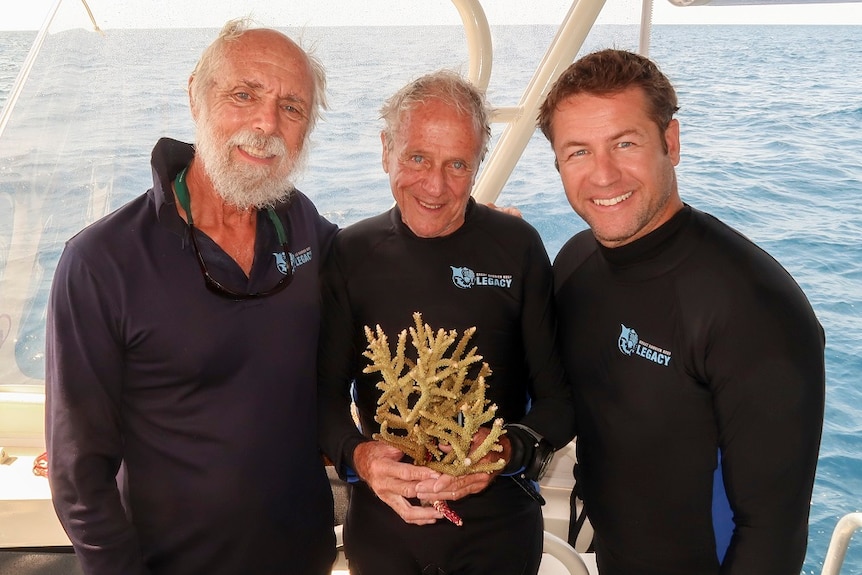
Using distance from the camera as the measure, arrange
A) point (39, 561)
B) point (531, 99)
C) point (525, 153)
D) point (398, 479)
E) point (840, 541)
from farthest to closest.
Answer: point (525, 153)
point (531, 99)
point (39, 561)
point (840, 541)
point (398, 479)

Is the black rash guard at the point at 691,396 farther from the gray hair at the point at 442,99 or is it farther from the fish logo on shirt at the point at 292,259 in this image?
the fish logo on shirt at the point at 292,259

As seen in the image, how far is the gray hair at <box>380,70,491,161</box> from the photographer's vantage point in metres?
1.66

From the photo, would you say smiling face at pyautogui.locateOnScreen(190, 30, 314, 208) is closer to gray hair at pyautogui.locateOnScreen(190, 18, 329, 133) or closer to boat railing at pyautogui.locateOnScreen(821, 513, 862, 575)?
gray hair at pyautogui.locateOnScreen(190, 18, 329, 133)

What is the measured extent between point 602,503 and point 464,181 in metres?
0.89

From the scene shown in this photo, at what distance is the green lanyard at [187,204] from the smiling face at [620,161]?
0.71 m

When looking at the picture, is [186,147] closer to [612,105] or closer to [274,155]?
[274,155]

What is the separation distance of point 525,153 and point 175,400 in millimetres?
9194

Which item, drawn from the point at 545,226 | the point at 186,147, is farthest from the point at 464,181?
the point at 545,226

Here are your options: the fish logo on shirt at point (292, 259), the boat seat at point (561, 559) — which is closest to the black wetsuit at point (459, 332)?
the fish logo on shirt at point (292, 259)

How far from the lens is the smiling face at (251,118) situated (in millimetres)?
1516

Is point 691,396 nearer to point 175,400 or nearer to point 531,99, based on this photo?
point 175,400

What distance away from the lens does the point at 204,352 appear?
1.42 metres

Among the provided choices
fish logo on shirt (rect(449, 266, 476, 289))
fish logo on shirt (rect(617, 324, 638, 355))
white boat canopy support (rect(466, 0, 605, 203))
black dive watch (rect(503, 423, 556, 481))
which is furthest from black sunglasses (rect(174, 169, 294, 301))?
white boat canopy support (rect(466, 0, 605, 203))

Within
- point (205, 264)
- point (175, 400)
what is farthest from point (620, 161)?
point (175, 400)
